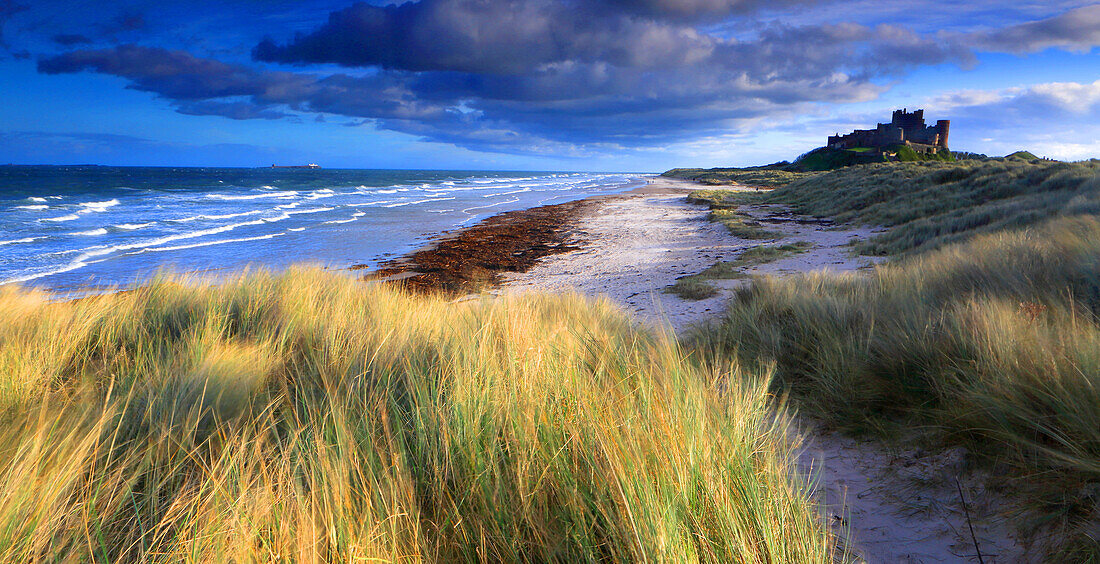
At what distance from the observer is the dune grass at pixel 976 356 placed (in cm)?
209

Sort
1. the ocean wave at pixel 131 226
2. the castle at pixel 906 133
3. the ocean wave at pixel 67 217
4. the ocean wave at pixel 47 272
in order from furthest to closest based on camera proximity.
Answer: the castle at pixel 906 133 → the ocean wave at pixel 67 217 → the ocean wave at pixel 131 226 → the ocean wave at pixel 47 272

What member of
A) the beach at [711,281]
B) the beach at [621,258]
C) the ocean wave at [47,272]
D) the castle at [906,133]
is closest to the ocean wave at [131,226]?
the ocean wave at [47,272]

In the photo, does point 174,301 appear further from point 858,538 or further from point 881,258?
point 881,258

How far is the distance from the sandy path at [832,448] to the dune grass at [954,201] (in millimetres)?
1259

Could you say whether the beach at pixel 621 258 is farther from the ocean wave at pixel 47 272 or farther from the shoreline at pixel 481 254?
the ocean wave at pixel 47 272

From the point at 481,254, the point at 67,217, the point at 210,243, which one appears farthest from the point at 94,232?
the point at 481,254

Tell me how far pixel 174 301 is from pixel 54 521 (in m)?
3.60

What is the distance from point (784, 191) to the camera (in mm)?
32000

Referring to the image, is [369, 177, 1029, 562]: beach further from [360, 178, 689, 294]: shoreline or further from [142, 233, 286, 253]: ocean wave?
[142, 233, 286, 253]: ocean wave

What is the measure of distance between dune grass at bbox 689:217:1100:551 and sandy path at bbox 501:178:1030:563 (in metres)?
0.17

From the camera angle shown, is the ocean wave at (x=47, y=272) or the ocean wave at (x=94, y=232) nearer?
the ocean wave at (x=47, y=272)

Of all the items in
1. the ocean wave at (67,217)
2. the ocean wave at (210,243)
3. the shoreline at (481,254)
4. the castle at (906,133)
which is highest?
the castle at (906,133)

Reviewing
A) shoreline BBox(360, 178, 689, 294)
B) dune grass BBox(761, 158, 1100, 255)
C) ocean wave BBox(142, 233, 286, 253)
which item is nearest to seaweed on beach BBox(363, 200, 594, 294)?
shoreline BBox(360, 178, 689, 294)

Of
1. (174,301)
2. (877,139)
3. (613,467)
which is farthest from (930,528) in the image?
(877,139)
